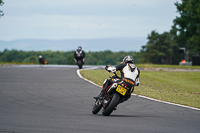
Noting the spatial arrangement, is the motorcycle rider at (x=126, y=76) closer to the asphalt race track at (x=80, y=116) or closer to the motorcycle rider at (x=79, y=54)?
the asphalt race track at (x=80, y=116)

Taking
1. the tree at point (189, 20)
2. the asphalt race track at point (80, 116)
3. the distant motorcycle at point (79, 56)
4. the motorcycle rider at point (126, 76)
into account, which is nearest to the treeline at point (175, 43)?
the tree at point (189, 20)

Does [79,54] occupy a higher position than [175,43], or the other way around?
[175,43]

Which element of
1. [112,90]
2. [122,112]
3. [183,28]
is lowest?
[122,112]

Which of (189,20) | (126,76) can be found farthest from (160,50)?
(126,76)

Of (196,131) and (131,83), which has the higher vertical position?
(131,83)

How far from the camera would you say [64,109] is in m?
11.5

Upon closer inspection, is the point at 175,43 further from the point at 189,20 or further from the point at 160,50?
the point at 189,20

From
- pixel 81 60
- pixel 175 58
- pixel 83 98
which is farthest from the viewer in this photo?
pixel 175 58

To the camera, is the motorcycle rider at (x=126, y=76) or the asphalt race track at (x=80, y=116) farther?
the motorcycle rider at (x=126, y=76)

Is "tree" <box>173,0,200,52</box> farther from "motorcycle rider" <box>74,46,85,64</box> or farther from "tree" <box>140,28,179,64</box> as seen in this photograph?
"tree" <box>140,28,179,64</box>

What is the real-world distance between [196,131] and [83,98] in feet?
23.0

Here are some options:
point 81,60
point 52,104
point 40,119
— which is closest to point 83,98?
point 52,104

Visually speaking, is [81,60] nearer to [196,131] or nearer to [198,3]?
[196,131]

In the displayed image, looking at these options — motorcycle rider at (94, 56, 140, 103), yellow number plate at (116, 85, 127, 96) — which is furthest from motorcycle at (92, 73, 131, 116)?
motorcycle rider at (94, 56, 140, 103)
